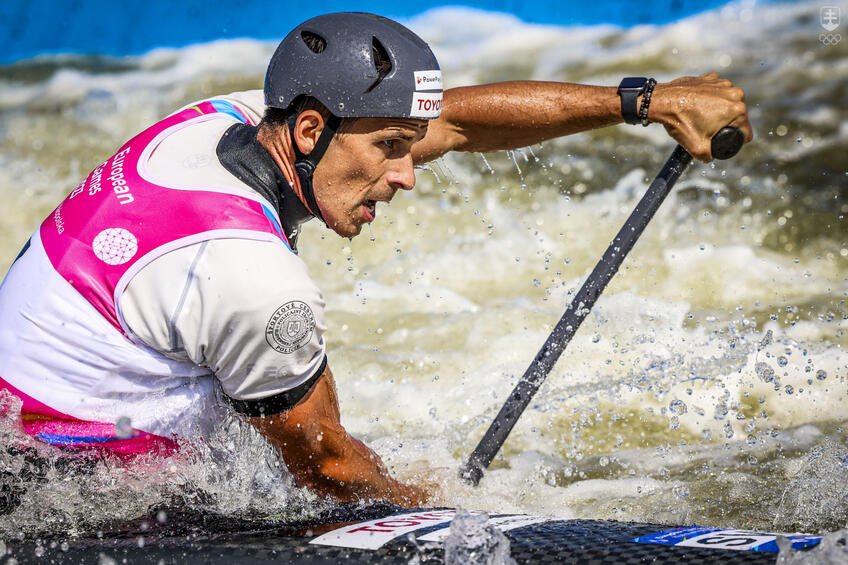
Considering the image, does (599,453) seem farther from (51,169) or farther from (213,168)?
(51,169)

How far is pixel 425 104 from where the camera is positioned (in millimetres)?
1993

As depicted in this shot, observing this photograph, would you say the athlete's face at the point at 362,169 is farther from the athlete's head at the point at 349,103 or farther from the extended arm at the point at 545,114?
the extended arm at the point at 545,114

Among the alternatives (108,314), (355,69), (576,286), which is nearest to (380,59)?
(355,69)

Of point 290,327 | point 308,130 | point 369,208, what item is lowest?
point 290,327

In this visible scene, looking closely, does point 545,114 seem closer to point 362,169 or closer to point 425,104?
point 425,104

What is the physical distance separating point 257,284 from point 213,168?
0.35m

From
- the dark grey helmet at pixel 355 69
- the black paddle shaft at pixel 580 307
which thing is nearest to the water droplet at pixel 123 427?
the dark grey helmet at pixel 355 69

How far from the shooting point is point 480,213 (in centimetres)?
570

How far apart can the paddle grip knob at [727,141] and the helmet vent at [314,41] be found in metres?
1.07

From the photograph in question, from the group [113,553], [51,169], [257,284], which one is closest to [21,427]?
[113,553]

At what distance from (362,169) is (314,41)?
1.02 ft

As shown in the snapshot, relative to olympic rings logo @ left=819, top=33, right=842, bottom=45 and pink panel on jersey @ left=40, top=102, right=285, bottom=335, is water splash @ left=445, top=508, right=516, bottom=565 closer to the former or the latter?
pink panel on jersey @ left=40, top=102, right=285, bottom=335

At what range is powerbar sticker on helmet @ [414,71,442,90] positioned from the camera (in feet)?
6.45

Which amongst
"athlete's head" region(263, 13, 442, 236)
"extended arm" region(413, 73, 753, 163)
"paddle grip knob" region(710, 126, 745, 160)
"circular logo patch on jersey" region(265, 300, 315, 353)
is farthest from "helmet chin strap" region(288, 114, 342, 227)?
"paddle grip knob" region(710, 126, 745, 160)
